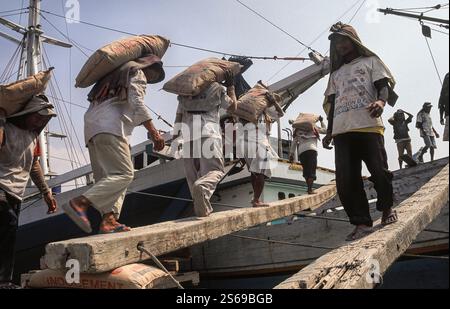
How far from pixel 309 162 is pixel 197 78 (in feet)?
13.5

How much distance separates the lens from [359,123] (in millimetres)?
3371

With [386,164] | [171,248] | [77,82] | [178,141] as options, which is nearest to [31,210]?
[178,141]

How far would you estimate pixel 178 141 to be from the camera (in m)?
5.07

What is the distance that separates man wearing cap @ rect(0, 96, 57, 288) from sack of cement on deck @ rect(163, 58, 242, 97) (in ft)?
4.38

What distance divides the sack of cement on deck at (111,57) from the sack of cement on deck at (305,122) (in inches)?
180

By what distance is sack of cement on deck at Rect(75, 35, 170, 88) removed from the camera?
11.7 ft

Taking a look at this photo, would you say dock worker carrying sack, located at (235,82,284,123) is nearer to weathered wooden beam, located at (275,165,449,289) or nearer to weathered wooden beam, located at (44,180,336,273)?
weathered wooden beam, located at (44,180,336,273)

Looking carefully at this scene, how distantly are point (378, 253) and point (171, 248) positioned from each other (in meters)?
1.48

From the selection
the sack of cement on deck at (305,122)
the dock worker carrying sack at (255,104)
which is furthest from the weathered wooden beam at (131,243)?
the sack of cement on deck at (305,122)

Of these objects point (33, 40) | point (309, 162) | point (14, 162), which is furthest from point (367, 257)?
point (33, 40)

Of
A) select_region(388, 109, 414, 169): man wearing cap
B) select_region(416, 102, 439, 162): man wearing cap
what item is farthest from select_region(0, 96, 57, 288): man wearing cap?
select_region(416, 102, 439, 162): man wearing cap

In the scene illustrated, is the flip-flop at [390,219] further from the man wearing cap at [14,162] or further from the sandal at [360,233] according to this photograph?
the man wearing cap at [14,162]

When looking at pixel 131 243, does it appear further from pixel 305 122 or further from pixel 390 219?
pixel 305 122
